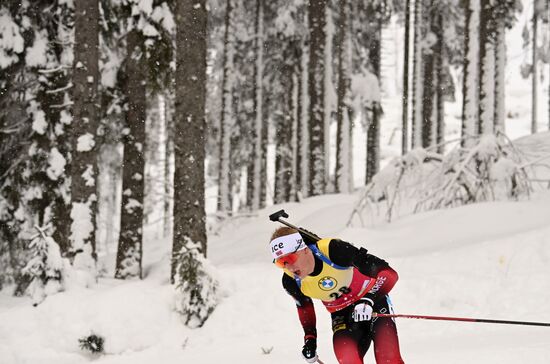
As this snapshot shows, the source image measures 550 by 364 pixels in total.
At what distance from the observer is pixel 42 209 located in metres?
11.9

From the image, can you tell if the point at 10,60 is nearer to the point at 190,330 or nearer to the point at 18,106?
the point at 18,106

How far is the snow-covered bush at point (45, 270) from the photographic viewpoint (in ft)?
28.7

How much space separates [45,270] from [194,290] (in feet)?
8.31

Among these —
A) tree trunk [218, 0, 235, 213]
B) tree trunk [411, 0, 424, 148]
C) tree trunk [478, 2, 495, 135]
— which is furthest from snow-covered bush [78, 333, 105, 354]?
tree trunk [411, 0, 424, 148]

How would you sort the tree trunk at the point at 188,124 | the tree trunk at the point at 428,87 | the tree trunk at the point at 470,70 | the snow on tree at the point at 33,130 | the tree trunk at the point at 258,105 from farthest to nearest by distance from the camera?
the tree trunk at the point at 258,105 < the tree trunk at the point at 428,87 < the tree trunk at the point at 470,70 < the snow on tree at the point at 33,130 < the tree trunk at the point at 188,124

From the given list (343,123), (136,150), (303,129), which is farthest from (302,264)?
(303,129)

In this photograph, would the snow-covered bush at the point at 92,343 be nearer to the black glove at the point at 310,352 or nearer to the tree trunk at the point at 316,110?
the black glove at the point at 310,352

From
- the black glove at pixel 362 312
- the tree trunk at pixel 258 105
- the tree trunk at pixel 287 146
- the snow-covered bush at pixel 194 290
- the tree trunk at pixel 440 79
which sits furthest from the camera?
the tree trunk at pixel 440 79

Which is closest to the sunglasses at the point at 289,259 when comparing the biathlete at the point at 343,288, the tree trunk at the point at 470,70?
the biathlete at the point at 343,288

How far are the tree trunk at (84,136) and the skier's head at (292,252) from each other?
6.36m

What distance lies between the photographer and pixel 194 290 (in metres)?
8.15

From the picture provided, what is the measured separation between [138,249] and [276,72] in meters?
15.7

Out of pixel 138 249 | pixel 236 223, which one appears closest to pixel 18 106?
pixel 138 249

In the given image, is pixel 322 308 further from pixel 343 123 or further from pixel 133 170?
pixel 343 123
